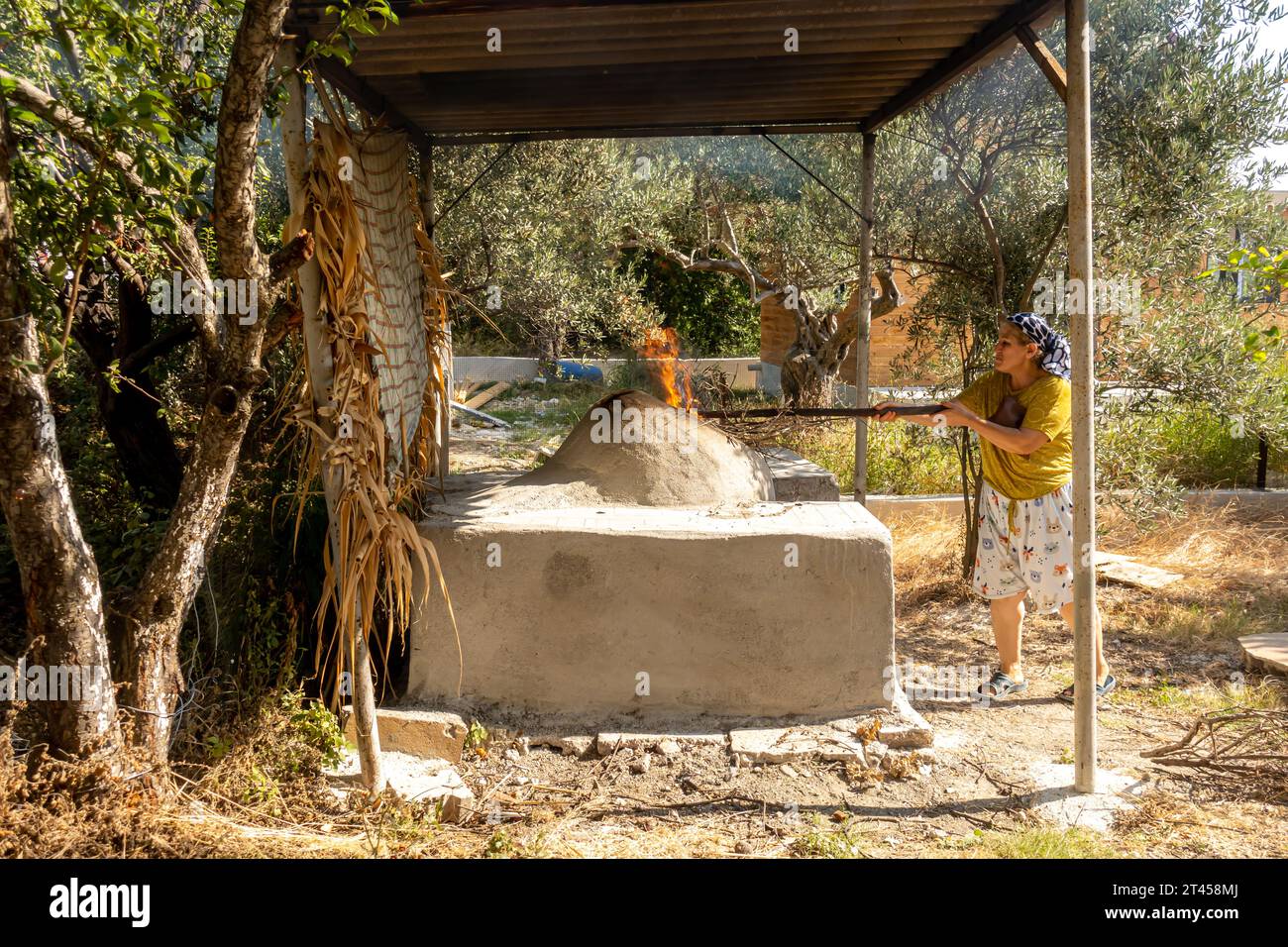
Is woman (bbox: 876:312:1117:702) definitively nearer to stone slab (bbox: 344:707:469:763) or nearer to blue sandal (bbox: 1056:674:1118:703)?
blue sandal (bbox: 1056:674:1118:703)

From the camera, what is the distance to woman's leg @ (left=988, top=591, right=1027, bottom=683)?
16.9ft

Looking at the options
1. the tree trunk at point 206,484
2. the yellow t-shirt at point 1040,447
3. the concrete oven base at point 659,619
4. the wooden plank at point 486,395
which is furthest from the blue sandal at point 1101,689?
the wooden plank at point 486,395

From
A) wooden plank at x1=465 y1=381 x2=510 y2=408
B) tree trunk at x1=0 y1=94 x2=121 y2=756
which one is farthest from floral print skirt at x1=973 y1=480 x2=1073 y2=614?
wooden plank at x1=465 y1=381 x2=510 y2=408

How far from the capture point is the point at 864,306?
22.3ft

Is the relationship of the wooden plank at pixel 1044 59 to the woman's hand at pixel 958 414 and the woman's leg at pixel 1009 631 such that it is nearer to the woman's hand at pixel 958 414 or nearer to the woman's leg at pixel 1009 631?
the woman's hand at pixel 958 414

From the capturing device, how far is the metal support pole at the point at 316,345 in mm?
3889

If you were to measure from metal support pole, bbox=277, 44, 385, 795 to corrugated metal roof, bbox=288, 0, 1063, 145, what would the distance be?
344mm

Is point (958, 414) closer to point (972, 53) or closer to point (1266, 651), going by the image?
point (972, 53)

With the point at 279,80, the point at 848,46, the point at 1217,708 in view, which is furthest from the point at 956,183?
the point at 279,80

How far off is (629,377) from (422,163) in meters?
9.24

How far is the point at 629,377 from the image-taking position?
1520 cm

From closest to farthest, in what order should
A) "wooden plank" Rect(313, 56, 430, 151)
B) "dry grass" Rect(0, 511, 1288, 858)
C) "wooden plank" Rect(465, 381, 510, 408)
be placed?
"dry grass" Rect(0, 511, 1288, 858) → "wooden plank" Rect(313, 56, 430, 151) → "wooden plank" Rect(465, 381, 510, 408)

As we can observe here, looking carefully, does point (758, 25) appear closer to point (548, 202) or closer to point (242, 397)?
point (242, 397)

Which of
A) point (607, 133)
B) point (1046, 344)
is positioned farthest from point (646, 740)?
point (607, 133)
